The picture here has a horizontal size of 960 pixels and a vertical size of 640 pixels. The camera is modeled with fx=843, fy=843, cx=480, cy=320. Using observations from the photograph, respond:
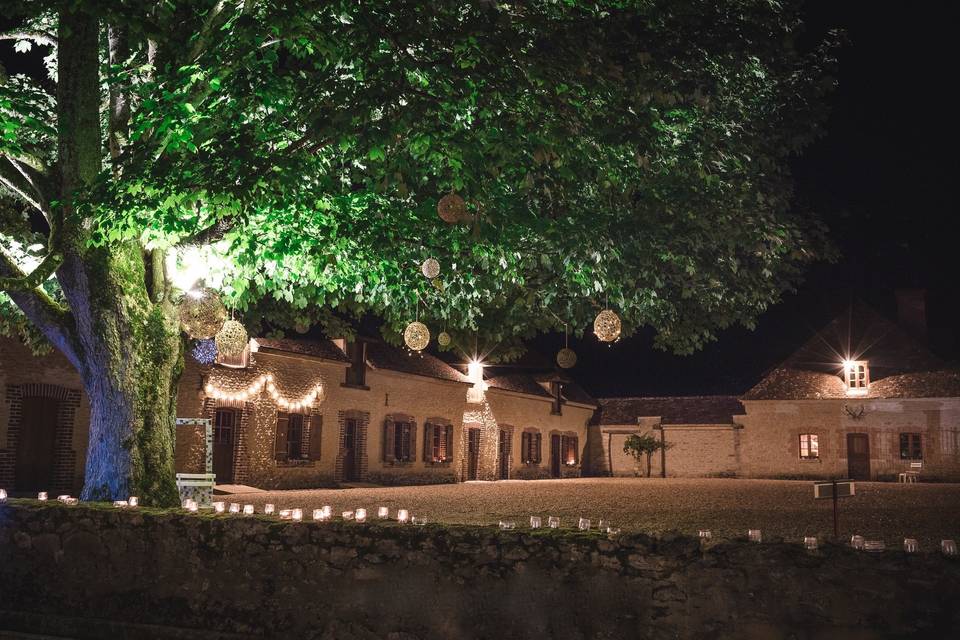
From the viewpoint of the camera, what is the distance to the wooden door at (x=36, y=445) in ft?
58.1

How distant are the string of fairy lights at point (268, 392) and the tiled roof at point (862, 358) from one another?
68.4 ft

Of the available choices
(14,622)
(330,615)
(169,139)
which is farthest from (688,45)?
(14,622)

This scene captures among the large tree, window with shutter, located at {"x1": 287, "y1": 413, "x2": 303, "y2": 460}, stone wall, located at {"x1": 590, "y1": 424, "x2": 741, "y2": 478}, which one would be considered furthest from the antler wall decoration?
the large tree

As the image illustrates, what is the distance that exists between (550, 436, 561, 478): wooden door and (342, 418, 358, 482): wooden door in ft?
46.5

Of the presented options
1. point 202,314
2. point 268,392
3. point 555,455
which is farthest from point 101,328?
point 555,455

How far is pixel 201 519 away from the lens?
6.79m

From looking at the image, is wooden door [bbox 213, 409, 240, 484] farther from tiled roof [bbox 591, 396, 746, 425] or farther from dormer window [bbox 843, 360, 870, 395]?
dormer window [bbox 843, 360, 870, 395]

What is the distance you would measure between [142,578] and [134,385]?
10.7ft

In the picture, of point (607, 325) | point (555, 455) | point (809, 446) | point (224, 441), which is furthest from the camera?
point (555, 455)

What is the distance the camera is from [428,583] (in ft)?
19.6

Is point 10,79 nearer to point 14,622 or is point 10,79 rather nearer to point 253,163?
point 253,163

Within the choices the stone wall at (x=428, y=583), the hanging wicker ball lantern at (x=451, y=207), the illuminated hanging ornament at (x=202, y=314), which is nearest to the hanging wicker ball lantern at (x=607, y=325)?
the hanging wicker ball lantern at (x=451, y=207)

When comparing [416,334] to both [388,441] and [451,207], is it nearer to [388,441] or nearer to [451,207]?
[451,207]

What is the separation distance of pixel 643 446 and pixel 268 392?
68.7 ft
